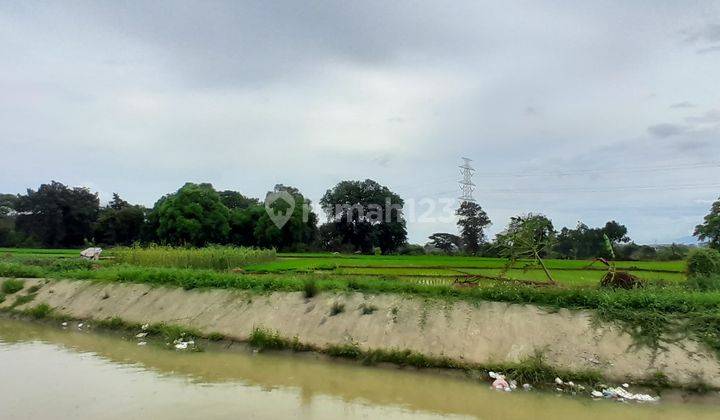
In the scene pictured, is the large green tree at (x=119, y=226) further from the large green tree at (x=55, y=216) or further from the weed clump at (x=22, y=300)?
the weed clump at (x=22, y=300)

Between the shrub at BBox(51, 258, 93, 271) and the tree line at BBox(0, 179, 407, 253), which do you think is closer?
the shrub at BBox(51, 258, 93, 271)

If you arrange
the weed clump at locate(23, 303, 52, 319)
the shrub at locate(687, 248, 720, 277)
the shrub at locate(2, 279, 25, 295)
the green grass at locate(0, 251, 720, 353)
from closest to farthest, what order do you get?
1. the green grass at locate(0, 251, 720, 353)
2. the shrub at locate(687, 248, 720, 277)
3. the weed clump at locate(23, 303, 52, 319)
4. the shrub at locate(2, 279, 25, 295)

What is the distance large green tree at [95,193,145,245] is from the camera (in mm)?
63438

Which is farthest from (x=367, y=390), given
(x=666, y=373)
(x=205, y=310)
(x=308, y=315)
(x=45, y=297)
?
(x=45, y=297)

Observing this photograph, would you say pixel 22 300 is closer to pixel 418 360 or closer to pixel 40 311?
pixel 40 311

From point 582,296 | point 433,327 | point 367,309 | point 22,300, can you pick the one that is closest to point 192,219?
point 22,300

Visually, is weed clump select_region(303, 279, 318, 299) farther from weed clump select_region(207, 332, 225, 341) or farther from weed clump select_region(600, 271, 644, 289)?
weed clump select_region(600, 271, 644, 289)

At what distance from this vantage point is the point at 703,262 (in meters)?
20.7

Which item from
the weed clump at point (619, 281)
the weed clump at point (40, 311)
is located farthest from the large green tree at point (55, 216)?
the weed clump at point (619, 281)

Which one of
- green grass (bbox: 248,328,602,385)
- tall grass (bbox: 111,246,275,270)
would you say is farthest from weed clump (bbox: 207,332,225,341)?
tall grass (bbox: 111,246,275,270)

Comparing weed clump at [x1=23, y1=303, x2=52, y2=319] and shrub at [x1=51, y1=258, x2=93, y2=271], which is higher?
shrub at [x1=51, y1=258, x2=93, y2=271]

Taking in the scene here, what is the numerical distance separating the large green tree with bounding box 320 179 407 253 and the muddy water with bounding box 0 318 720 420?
192ft

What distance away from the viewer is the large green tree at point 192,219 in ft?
185

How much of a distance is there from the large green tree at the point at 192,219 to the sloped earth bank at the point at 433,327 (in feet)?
123
